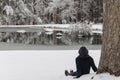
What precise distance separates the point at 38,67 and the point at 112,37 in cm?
308

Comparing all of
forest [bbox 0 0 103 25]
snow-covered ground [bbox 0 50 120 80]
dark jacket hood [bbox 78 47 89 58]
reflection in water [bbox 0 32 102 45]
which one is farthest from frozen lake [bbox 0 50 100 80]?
forest [bbox 0 0 103 25]

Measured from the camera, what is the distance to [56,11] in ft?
102

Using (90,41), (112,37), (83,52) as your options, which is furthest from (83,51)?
(90,41)

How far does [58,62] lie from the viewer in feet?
26.0

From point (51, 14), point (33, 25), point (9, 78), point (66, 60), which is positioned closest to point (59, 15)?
point (51, 14)

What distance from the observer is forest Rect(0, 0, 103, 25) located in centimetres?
3036

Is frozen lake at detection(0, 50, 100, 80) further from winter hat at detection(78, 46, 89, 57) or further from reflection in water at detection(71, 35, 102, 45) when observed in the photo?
reflection in water at detection(71, 35, 102, 45)

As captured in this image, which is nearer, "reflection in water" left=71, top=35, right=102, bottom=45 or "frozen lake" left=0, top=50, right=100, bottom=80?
"frozen lake" left=0, top=50, right=100, bottom=80

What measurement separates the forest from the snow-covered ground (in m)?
21.2

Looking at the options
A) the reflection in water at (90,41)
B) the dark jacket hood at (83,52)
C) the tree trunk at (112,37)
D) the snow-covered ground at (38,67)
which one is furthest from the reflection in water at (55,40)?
the tree trunk at (112,37)

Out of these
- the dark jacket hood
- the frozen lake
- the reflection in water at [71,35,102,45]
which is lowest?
the reflection in water at [71,35,102,45]

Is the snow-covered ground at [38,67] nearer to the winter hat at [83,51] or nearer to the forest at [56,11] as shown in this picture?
the winter hat at [83,51]

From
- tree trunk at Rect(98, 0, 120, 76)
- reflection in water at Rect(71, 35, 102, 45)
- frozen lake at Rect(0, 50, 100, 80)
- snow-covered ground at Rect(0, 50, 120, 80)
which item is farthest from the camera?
reflection in water at Rect(71, 35, 102, 45)

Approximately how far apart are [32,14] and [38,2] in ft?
4.95
